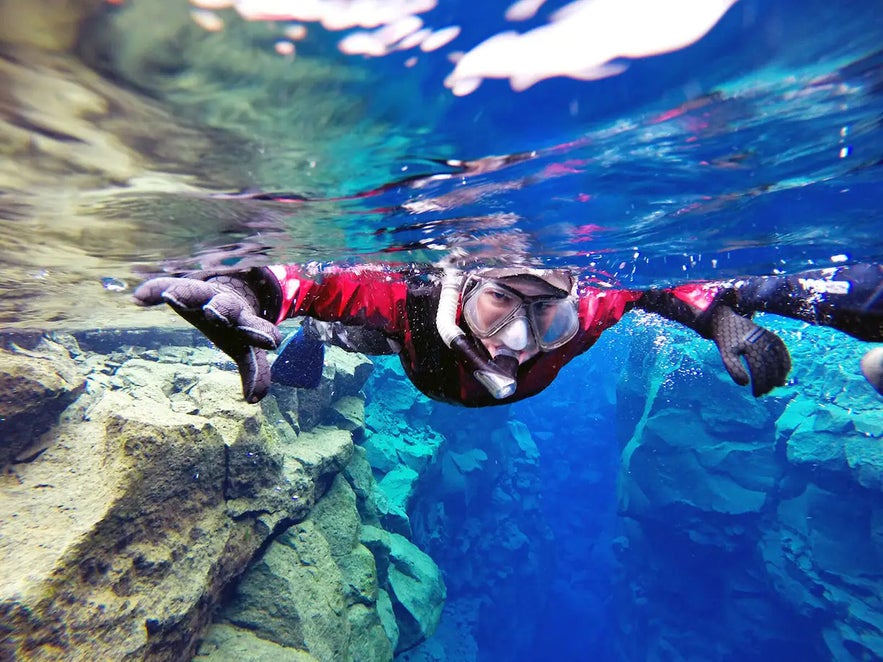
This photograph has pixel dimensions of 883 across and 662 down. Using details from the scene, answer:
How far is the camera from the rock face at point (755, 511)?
16906 mm

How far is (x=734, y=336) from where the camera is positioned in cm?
405

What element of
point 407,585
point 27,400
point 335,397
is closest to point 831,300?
point 27,400

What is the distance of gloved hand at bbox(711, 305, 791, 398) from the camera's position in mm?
3732

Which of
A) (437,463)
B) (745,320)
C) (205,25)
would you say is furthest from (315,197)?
(437,463)

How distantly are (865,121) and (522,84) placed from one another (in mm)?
3941

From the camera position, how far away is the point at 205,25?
3031 mm

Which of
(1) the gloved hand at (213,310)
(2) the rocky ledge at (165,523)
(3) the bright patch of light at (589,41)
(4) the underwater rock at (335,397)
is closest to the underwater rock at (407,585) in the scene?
(2) the rocky ledge at (165,523)

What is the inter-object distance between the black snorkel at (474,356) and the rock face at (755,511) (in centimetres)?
1982

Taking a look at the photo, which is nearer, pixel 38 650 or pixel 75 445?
pixel 38 650

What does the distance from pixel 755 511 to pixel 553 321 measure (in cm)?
2302

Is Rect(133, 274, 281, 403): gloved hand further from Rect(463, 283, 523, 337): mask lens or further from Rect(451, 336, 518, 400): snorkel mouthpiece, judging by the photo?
Rect(463, 283, 523, 337): mask lens

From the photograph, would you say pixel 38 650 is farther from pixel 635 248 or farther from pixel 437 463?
pixel 437 463

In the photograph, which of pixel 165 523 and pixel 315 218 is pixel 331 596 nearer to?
pixel 165 523

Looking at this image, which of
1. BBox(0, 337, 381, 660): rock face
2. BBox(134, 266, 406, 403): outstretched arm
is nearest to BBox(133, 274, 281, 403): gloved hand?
BBox(134, 266, 406, 403): outstretched arm
